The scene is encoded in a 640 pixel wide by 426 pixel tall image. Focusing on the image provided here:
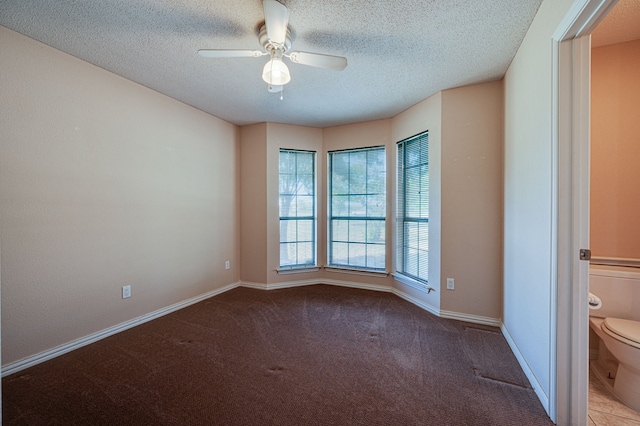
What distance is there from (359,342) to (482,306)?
1340mm

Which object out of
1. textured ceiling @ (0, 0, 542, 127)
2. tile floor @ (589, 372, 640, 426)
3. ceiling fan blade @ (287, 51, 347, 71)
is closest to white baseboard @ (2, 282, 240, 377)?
textured ceiling @ (0, 0, 542, 127)

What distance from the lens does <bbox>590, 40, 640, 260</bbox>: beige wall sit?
2.00 metres

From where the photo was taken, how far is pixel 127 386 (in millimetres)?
1780

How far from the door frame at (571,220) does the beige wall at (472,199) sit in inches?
48.1

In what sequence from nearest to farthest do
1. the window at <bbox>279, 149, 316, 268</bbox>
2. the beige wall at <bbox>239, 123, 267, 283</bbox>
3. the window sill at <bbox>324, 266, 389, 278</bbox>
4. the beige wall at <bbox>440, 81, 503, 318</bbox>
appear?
the beige wall at <bbox>440, 81, 503, 318</bbox>
the window sill at <bbox>324, 266, 389, 278</bbox>
the beige wall at <bbox>239, 123, 267, 283</bbox>
the window at <bbox>279, 149, 316, 268</bbox>

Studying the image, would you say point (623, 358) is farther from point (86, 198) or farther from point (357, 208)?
point (86, 198)

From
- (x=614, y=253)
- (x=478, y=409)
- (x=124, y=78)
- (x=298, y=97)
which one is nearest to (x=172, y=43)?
(x=124, y=78)

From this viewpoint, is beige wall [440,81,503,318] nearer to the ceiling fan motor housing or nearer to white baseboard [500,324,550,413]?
white baseboard [500,324,550,413]

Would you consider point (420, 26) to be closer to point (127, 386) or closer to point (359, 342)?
point (359, 342)

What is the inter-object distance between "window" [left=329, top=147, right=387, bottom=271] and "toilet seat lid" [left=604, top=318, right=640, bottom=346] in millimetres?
2246

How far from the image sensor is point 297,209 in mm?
4051

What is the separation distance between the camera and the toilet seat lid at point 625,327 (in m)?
1.59

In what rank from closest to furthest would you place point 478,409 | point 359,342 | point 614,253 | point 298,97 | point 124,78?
point 478,409 → point 614,253 → point 359,342 → point 124,78 → point 298,97

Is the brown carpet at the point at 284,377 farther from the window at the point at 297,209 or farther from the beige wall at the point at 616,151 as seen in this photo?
the window at the point at 297,209
